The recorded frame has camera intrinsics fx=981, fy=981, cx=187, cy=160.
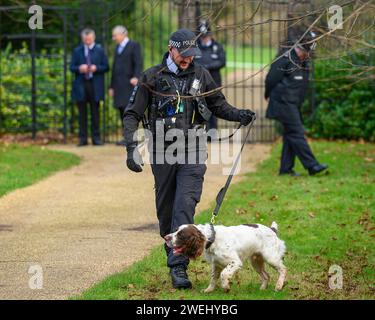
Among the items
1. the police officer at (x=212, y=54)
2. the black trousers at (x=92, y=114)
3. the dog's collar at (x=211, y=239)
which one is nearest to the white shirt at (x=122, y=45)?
the black trousers at (x=92, y=114)

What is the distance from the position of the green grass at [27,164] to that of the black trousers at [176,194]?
208 inches

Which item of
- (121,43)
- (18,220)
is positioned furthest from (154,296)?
(121,43)

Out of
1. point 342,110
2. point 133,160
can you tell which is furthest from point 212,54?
point 133,160

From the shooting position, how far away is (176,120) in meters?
8.59

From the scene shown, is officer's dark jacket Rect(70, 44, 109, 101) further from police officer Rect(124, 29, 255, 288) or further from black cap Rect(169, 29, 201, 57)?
black cap Rect(169, 29, 201, 57)

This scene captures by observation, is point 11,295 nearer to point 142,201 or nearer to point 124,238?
point 124,238

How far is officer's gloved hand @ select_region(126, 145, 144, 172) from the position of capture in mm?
8422

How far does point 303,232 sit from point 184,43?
3587mm

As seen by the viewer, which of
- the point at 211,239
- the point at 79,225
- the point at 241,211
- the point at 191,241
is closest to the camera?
the point at 191,241

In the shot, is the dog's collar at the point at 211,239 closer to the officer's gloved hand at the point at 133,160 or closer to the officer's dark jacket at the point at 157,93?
the officer's gloved hand at the point at 133,160

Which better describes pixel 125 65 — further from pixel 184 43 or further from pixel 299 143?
pixel 184 43

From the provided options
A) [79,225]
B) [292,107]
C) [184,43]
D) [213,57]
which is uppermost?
[184,43]

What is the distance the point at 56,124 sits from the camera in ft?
65.0
